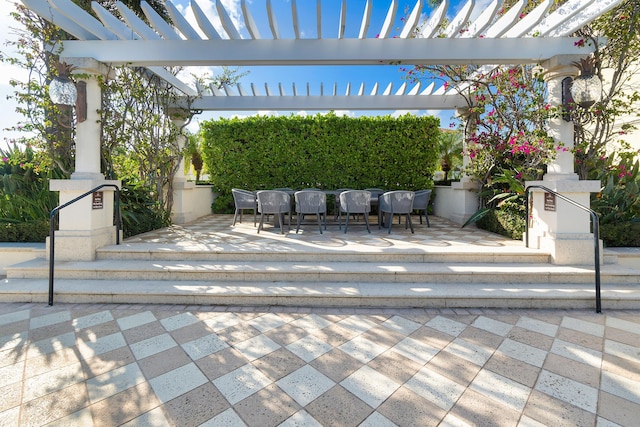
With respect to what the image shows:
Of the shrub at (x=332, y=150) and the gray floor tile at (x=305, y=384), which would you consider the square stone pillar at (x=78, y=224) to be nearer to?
the gray floor tile at (x=305, y=384)

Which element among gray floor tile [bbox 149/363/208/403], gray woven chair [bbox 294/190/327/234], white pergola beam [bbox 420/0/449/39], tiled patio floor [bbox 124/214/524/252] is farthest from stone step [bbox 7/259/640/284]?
white pergola beam [bbox 420/0/449/39]

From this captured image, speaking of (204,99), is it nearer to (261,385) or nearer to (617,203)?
(261,385)

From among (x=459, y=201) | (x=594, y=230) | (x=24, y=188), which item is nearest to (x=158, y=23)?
(x=24, y=188)

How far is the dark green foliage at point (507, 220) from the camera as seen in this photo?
192 inches

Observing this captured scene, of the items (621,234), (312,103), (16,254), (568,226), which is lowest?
(16,254)

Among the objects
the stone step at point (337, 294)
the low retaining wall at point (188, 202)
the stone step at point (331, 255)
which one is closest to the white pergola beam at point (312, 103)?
the low retaining wall at point (188, 202)

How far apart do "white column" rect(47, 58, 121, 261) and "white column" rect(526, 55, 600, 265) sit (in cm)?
649

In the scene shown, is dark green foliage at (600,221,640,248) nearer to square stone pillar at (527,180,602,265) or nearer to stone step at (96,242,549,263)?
square stone pillar at (527,180,602,265)

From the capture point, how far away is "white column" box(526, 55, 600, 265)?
3.90m

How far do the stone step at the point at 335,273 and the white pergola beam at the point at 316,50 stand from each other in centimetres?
303

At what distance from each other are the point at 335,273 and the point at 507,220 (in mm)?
3596

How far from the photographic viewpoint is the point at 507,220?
16.9ft

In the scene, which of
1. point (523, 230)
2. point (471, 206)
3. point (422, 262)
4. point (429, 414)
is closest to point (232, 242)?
point (422, 262)

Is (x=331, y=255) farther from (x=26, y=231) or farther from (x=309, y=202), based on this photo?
(x=26, y=231)
